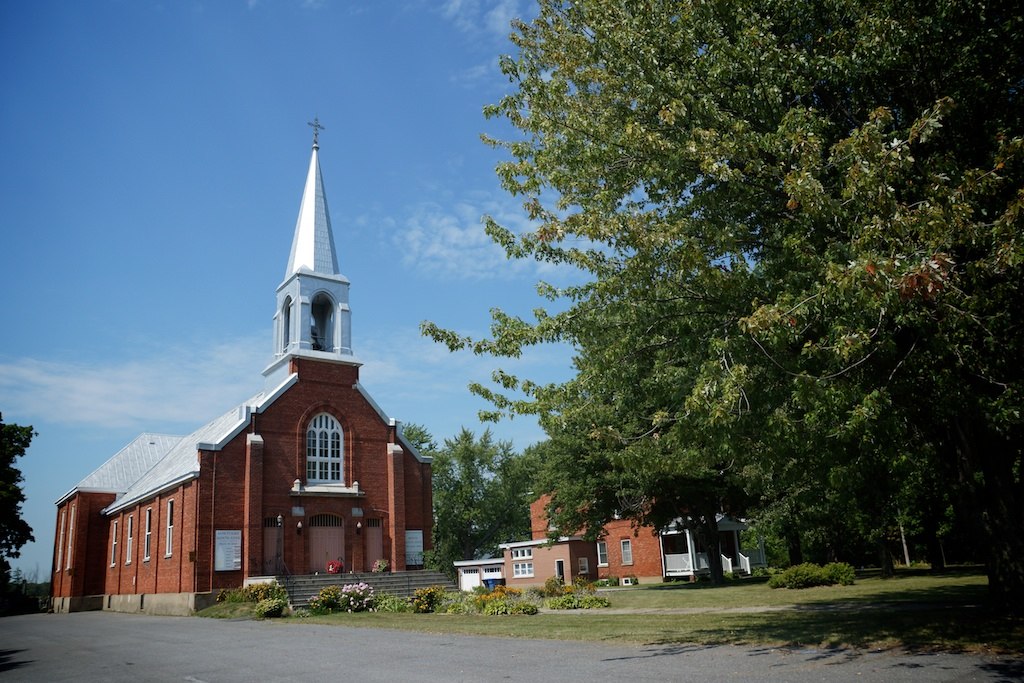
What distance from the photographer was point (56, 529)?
51.3 meters

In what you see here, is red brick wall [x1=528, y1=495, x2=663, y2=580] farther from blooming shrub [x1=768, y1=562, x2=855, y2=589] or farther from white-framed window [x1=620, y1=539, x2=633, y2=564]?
blooming shrub [x1=768, y1=562, x2=855, y2=589]

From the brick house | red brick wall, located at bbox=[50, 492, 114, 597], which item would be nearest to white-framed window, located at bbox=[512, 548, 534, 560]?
the brick house

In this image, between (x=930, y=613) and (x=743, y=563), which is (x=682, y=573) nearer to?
(x=743, y=563)

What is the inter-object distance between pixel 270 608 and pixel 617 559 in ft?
82.6

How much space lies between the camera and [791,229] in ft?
36.8

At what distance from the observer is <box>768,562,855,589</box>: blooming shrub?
2612 cm

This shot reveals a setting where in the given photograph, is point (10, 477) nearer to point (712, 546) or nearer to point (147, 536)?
point (147, 536)

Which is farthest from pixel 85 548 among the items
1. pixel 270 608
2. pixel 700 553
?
pixel 700 553

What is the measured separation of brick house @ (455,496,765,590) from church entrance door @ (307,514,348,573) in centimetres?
847

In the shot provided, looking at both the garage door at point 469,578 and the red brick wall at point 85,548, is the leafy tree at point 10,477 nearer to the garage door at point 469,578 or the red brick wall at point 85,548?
the red brick wall at point 85,548

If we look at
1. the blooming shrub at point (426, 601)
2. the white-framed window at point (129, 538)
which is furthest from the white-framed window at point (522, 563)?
the white-framed window at point (129, 538)

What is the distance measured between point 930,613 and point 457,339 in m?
10.2

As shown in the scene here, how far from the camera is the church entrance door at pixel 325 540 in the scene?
3403 centimetres

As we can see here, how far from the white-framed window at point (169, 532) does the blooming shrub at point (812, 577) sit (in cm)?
2583
